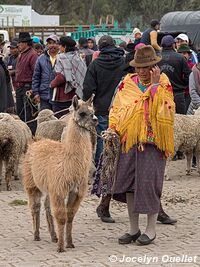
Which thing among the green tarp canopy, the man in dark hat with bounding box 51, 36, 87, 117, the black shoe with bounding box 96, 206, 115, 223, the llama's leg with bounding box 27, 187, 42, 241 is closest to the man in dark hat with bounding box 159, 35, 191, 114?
the man in dark hat with bounding box 51, 36, 87, 117

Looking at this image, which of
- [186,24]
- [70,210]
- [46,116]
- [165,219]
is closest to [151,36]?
[46,116]

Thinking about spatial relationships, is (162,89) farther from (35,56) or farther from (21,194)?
(35,56)

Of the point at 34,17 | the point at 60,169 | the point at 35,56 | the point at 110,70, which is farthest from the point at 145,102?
the point at 34,17

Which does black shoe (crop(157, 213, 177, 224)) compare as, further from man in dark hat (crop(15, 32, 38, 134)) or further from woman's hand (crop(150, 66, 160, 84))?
man in dark hat (crop(15, 32, 38, 134))

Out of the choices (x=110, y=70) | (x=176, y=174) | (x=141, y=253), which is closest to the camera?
(x=141, y=253)

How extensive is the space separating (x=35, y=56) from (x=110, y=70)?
364cm

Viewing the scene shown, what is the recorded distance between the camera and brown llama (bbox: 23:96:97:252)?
24.0ft

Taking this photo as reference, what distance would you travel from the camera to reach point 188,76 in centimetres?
1263

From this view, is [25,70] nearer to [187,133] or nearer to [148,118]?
[187,133]

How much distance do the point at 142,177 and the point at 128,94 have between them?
85 centimetres

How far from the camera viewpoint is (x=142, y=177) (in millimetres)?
7383

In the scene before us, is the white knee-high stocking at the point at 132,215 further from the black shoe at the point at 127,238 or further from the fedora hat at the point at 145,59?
the fedora hat at the point at 145,59

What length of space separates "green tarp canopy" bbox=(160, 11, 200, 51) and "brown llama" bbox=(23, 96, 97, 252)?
16.2 meters

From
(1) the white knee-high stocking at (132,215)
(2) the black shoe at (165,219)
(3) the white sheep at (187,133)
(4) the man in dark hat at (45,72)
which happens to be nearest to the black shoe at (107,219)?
(2) the black shoe at (165,219)
